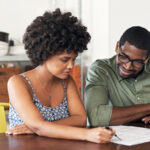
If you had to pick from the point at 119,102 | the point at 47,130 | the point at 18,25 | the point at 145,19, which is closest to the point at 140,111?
the point at 119,102

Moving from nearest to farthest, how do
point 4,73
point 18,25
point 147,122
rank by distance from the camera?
point 147,122, point 4,73, point 18,25

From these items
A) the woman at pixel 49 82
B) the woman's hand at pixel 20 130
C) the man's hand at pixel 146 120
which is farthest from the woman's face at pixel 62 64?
the man's hand at pixel 146 120

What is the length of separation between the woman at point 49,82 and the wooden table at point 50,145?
73 millimetres

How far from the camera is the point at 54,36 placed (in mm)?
1669

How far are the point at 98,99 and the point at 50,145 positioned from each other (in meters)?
0.68

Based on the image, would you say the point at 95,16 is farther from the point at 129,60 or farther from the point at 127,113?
the point at 127,113

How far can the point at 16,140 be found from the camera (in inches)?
57.5

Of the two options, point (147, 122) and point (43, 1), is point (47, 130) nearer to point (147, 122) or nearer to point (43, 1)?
point (147, 122)

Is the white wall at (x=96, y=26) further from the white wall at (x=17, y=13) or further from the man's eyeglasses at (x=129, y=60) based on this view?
the man's eyeglasses at (x=129, y=60)

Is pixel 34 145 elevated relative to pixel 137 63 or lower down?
lower down

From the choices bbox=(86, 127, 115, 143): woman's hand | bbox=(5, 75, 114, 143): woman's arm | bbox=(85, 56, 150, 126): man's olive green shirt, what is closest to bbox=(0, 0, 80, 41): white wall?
bbox=(85, 56, 150, 126): man's olive green shirt

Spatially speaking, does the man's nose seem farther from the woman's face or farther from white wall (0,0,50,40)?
white wall (0,0,50,40)

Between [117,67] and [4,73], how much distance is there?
157 cm

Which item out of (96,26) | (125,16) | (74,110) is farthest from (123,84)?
(96,26)
